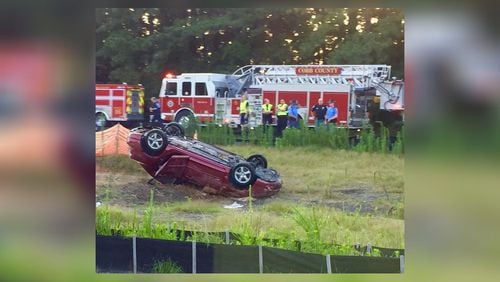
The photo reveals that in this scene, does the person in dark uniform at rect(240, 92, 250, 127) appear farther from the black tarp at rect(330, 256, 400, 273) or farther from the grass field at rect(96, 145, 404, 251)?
the black tarp at rect(330, 256, 400, 273)

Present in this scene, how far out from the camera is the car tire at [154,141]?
18.8 ft

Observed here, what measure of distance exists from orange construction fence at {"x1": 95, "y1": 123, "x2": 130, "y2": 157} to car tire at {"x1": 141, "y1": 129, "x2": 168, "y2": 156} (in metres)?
0.15

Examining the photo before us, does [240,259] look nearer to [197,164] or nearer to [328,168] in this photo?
[197,164]

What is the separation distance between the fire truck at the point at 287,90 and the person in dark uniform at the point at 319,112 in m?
0.03

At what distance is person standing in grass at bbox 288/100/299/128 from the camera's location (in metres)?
5.61

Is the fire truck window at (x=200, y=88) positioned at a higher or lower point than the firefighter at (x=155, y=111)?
higher

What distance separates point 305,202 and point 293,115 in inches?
27.4

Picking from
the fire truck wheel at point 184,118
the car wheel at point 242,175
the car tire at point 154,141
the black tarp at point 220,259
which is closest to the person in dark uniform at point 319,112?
the car wheel at point 242,175

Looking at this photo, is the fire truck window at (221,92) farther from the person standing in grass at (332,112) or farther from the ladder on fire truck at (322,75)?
the person standing in grass at (332,112)

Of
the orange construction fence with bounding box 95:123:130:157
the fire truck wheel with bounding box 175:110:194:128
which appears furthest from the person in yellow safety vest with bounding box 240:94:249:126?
the orange construction fence with bounding box 95:123:130:157

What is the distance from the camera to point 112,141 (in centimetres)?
567

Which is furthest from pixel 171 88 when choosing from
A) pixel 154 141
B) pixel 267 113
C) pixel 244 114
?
pixel 267 113
